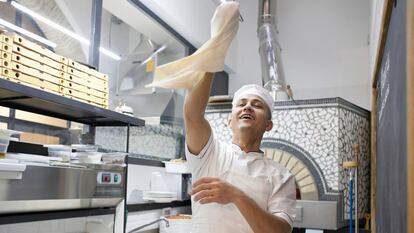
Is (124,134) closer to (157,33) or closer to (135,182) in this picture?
(135,182)

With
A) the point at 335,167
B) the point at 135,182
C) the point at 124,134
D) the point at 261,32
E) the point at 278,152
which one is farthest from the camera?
the point at 261,32

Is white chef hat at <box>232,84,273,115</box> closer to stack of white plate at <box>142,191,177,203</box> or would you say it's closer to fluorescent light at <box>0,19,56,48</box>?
fluorescent light at <box>0,19,56,48</box>

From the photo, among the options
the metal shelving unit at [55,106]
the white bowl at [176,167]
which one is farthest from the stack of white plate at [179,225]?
the metal shelving unit at [55,106]

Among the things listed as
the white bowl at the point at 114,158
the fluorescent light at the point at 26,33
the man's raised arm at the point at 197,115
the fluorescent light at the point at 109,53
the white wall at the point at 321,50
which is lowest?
the white bowl at the point at 114,158

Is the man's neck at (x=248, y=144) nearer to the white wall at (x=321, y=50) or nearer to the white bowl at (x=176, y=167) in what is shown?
the white bowl at (x=176, y=167)

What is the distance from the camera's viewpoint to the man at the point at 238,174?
4.33ft

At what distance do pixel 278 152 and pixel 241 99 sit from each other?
2.75 meters

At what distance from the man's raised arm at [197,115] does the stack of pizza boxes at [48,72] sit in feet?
2.80

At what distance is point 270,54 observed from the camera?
16.5 ft

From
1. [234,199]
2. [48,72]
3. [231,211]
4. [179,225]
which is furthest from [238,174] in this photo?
[179,225]

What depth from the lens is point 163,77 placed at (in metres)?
1.31

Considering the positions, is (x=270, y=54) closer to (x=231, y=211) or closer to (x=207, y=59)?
(x=231, y=211)

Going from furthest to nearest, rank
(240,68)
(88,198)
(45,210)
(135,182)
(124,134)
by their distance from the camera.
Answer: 1. (240,68)
2. (135,182)
3. (124,134)
4. (88,198)
5. (45,210)

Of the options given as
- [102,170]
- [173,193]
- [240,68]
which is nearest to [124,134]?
[102,170]
